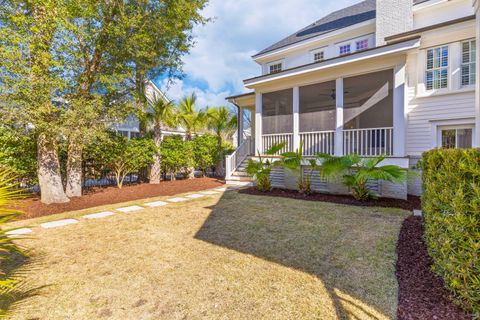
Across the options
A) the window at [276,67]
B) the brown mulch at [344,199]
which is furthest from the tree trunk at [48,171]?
the window at [276,67]

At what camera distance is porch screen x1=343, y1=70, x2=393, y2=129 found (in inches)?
324

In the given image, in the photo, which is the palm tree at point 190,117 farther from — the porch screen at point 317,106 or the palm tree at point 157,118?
the porch screen at point 317,106

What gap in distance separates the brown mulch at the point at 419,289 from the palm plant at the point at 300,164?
162 inches

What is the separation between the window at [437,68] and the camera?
7672 mm

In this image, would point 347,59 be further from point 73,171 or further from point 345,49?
point 73,171

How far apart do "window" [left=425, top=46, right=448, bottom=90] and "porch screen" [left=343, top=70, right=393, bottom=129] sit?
1.11 metres

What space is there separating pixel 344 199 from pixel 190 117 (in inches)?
339

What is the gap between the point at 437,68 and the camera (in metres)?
7.76

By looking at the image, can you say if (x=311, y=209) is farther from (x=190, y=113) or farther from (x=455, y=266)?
(x=190, y=113)

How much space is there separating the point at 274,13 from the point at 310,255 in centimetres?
1709

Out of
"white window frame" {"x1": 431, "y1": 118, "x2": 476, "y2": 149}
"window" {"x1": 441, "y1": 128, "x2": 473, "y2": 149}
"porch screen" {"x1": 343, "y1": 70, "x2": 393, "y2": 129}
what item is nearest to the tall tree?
"porch screen" {"x1": 343, "y1": 70, "x2": 393, "y2": 129}

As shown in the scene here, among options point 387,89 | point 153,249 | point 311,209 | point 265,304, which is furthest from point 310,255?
point 387,89

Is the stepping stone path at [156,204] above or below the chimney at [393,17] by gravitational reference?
below

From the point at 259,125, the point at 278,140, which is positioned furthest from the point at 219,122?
the point at 278,140
